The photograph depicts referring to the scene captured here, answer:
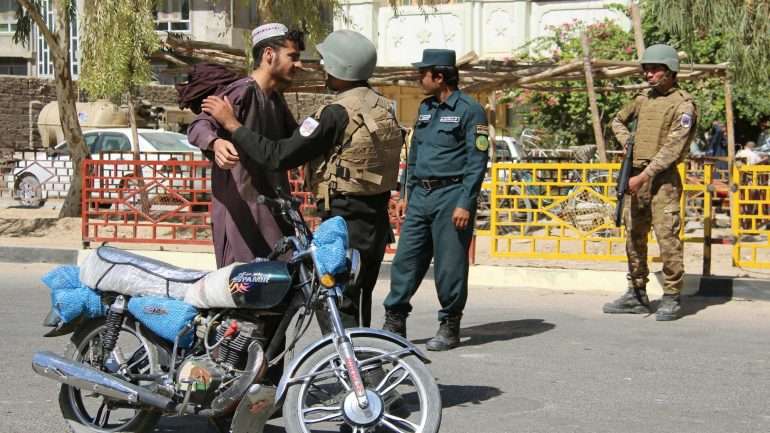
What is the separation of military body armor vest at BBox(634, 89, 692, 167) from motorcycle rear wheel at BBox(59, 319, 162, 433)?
15.9 feet

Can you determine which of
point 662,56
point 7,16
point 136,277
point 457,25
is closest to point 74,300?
point 136,277

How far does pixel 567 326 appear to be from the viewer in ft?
29.8

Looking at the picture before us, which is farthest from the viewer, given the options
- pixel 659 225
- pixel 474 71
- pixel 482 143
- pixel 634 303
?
pixel 474 71

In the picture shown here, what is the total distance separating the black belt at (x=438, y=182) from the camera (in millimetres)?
7669

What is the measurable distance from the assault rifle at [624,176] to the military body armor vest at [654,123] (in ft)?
0.13

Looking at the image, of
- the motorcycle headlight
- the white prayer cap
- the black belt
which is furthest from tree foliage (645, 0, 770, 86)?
the motorcycle headlight

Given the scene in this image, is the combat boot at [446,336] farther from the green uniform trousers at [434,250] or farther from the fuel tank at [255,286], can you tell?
the fuel tank at [255,286]

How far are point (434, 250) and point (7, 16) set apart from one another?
138 feet

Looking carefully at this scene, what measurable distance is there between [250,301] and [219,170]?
873 millimetres

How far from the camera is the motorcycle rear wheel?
527 cm

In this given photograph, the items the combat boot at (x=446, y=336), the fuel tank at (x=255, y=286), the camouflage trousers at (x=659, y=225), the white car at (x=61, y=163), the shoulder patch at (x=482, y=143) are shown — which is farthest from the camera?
the white car at (x=61, y=163)

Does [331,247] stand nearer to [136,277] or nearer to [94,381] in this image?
[136,277]

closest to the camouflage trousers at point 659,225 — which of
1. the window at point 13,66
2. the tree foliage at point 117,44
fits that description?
the tree foliage at point 117,44

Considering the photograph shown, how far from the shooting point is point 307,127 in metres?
5.54
